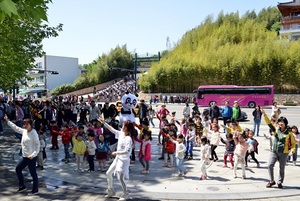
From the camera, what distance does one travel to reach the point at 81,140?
26.7ft

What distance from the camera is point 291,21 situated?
4428 centimetres

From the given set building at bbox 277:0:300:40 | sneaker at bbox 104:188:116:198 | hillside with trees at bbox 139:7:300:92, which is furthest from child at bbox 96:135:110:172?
building at bbox 277:0:300:40

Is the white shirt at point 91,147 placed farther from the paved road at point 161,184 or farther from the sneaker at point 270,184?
the sneaker at point 270,184

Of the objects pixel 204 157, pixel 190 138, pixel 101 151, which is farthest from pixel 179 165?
pixel 101 151

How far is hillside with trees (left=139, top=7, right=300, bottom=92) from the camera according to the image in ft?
121

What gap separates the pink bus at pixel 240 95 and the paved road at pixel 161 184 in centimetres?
2331

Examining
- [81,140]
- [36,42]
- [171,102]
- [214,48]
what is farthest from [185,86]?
[81,140]

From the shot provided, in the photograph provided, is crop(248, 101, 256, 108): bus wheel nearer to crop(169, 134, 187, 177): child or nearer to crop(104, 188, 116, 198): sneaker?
crop(169, 134, 187, 177): child

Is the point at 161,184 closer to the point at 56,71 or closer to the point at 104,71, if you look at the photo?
the point at 104,71

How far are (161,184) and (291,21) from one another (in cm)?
4426

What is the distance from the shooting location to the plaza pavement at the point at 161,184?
656cm

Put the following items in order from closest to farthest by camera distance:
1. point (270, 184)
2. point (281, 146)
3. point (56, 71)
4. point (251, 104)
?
1. point (281, 146)
2. point (270, 184)
3. point (251, 104)
4. point (56, 71)

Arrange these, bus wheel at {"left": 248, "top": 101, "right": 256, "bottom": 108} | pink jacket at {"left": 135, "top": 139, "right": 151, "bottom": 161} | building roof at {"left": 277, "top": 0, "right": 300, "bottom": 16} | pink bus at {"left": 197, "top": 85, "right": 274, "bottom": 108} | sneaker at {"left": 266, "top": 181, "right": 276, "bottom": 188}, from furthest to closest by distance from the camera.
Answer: building roof at {"left": 277, "top": 0, "right": 300, "bottom": 16}
bus wheel at {"left": 248, "top": 101, "right": 256, "bottom": 108}
pink bus at {"left": 197, "top": 85, "right": 274, "bottom": 108}
pink jacket at {"left": 135, "top": 139, "right": 151, "bottom": 161}
sneaker at {"left": 266, "top": 181, "right": 276, "bottom": 188}

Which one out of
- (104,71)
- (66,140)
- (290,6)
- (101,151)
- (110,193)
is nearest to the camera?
(110,193)
